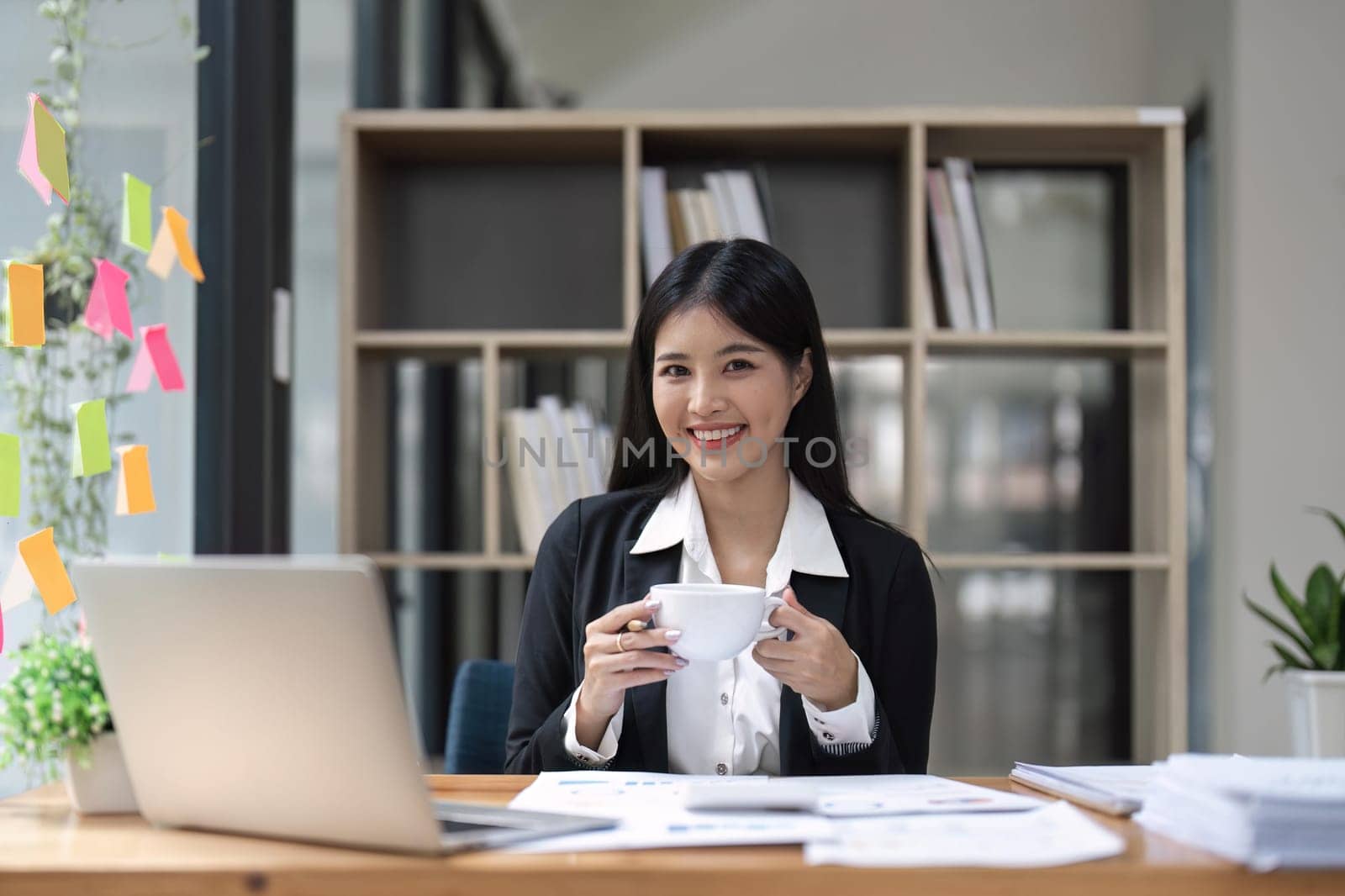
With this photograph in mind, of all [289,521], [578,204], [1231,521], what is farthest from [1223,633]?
[289,521]

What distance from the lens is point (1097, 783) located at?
1.13 metres

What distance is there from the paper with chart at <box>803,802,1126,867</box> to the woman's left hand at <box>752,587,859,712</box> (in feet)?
0.95

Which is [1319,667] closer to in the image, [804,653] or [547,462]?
[547,462]

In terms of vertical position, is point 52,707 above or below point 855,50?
below

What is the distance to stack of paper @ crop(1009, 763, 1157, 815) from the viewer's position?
3.46 ft

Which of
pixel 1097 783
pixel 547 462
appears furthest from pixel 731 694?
pixel 547 462

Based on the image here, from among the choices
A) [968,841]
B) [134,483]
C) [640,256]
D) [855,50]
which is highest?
[855,50]

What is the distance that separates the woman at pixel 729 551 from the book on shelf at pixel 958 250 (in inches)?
39.2

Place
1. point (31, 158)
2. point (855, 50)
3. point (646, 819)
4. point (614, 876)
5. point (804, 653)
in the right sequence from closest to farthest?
point (614, 876) < point (646, 819) < point (804, 653) < point (31, 158) < point (855, 50)

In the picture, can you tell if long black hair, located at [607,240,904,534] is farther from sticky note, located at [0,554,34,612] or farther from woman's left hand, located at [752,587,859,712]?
sticky note, located at [0,554,34,612]

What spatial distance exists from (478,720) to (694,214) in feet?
4.18

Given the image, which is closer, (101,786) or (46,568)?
(101,786)

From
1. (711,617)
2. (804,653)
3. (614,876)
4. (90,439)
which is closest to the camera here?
(614,876)

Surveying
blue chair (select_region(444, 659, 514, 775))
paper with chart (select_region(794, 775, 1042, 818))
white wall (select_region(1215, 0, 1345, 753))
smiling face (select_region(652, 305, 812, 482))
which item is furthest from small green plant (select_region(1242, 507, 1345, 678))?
paper with chart (select_region(794, 775, 1042, 818))
